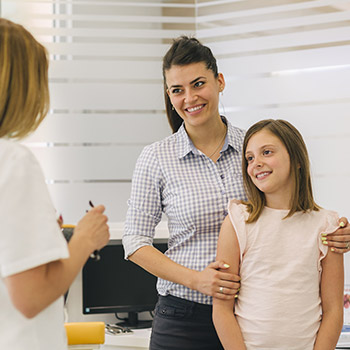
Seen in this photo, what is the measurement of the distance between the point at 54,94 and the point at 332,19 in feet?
6.10

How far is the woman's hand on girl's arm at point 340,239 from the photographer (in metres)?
1.87

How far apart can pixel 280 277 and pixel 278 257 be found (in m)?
0.06

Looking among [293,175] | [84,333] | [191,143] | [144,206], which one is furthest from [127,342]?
[293,175]

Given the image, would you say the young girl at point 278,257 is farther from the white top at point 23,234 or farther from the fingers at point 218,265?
the white top at point 23,234

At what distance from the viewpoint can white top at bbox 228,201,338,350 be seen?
181 centimetres

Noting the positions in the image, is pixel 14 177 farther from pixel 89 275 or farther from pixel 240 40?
pixel 240 40

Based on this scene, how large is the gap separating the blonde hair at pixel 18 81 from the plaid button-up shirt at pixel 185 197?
2.59 feet

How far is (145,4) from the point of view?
4.07 meters

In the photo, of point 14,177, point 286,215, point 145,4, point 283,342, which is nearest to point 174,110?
point 286,215

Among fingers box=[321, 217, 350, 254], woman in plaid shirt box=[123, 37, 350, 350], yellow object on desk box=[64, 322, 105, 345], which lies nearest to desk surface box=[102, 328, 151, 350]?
yellow object on desk box=[64, 322, 105, 345]

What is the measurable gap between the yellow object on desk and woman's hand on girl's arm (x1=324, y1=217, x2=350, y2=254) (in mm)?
1062

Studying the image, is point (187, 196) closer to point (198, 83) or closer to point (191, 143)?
point (191, 143)

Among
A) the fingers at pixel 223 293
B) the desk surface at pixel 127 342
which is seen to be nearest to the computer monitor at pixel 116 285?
the desk surface at pixel 127 342

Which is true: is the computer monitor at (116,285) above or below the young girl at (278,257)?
below
